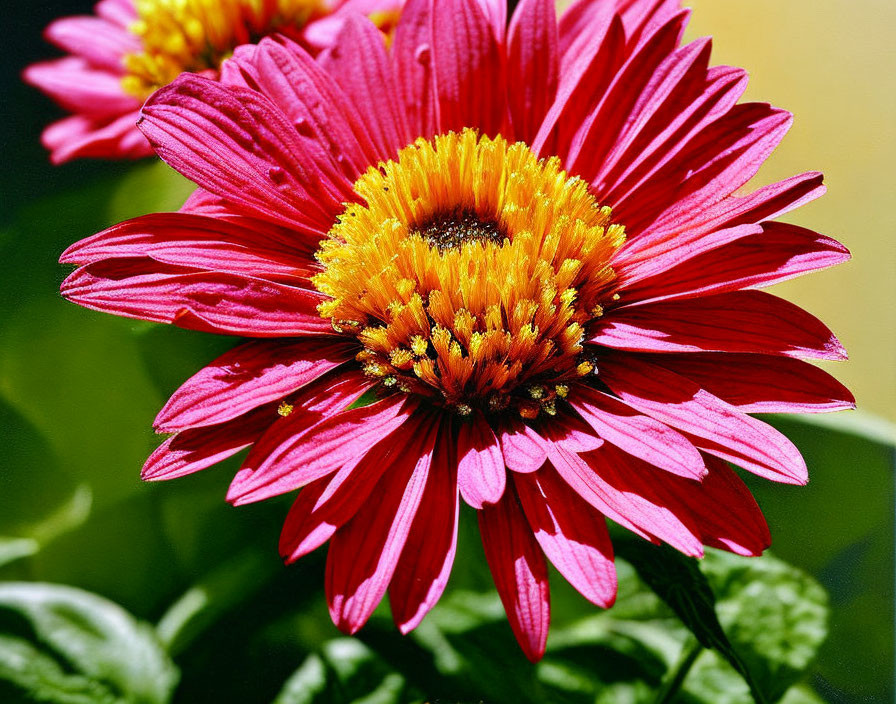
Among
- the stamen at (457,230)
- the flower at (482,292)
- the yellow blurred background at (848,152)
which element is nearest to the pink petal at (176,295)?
the flower at (482,292)

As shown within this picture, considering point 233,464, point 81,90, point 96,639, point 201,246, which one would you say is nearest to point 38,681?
point 96,639

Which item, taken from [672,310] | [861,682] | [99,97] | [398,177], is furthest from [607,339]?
[99,97]

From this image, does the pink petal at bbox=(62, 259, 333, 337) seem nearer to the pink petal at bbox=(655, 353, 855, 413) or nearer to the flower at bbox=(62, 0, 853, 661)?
the flower at bbox=(62, 0, 853, 661)

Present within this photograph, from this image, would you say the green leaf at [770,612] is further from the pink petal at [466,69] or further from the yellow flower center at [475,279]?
the pink petal at [466,69]

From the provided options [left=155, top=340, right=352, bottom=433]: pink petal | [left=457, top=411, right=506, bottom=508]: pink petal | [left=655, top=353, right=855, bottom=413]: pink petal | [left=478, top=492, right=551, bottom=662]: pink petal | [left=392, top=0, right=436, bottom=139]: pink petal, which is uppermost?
[left=392, top=0, right=436, bottom=139]: pink petal

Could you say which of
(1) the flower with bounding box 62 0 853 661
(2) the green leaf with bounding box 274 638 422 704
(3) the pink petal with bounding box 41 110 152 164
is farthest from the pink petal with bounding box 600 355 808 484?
(3) the pink petal with bounding box 41 110 152 164

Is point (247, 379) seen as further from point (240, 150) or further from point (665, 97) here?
point (665, 97)
